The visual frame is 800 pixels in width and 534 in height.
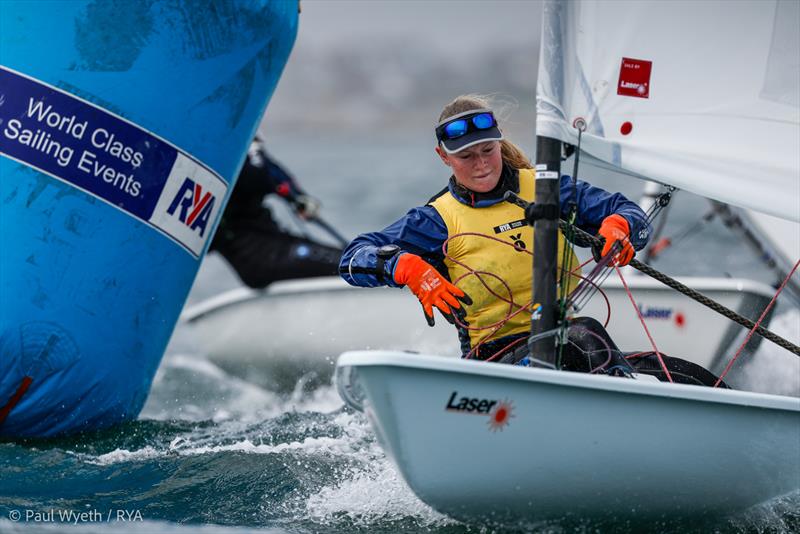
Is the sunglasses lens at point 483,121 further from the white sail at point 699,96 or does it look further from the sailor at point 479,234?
the white sail at point 699,96

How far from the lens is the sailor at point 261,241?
559cm

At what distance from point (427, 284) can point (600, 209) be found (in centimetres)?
63

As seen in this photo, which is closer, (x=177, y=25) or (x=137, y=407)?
(x=177, y=25)

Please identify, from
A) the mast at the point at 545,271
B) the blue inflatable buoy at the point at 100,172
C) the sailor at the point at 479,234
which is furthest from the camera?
the blue inflatable buoy at the point at 100,172

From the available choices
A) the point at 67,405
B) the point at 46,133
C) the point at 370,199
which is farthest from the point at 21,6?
the point at 370,199

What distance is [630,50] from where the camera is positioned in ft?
8.73

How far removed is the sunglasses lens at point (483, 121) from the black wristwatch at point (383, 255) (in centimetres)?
39

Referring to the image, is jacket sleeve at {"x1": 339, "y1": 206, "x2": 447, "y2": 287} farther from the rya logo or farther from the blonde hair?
the rya logo

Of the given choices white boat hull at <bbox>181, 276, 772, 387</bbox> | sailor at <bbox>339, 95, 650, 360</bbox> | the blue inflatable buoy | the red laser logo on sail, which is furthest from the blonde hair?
white boat hull at <bbox>181, 276, 772, 387</bbox>

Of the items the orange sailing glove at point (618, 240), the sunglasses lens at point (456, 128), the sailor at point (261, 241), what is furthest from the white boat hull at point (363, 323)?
the sunglasses lens at point (456, 128)

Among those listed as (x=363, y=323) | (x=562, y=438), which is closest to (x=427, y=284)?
(x=562, y=438)

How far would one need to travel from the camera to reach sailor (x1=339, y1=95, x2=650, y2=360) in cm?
276

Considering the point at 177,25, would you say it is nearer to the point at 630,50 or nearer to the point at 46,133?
the point at 46,133

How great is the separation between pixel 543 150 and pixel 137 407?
2.01m
